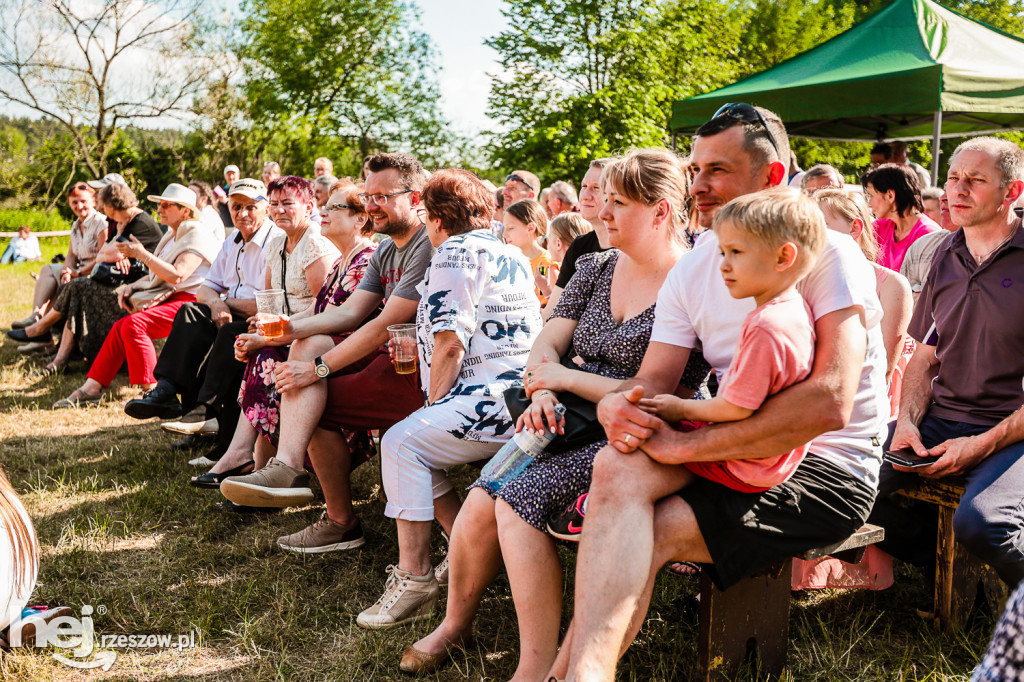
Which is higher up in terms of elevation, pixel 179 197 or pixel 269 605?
pixel 179 197

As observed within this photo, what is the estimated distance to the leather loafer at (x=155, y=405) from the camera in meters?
4.62

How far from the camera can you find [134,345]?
18.8 ft

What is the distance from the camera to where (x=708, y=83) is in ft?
57.3

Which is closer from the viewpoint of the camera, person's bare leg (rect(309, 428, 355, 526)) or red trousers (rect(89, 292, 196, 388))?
person's bare leg (rect(309, 428, 355, 526))

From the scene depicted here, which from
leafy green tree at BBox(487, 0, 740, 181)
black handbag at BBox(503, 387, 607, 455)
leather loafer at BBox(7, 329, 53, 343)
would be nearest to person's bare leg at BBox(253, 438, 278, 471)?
black handbag at BBox(503, 387, 607, 455)

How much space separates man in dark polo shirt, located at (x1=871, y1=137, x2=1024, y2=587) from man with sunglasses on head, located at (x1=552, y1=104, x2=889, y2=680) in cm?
61

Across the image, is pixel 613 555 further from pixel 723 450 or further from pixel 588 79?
pixel 588 79

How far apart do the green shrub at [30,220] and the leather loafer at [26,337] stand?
58.9 ft

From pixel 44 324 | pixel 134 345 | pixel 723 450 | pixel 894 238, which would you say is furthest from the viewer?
pixel 44 324

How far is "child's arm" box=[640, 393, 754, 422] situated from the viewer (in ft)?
5.97

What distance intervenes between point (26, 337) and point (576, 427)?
728cm

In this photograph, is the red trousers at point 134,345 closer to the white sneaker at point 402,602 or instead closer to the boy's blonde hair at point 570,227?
the boy's blonde hair at point 570,227

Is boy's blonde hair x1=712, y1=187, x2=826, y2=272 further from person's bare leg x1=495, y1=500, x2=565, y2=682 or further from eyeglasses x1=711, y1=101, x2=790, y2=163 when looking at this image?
person's bare leg x1=495, y1=500, x2=565, y2=682

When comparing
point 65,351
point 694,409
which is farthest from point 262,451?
point 65,351
